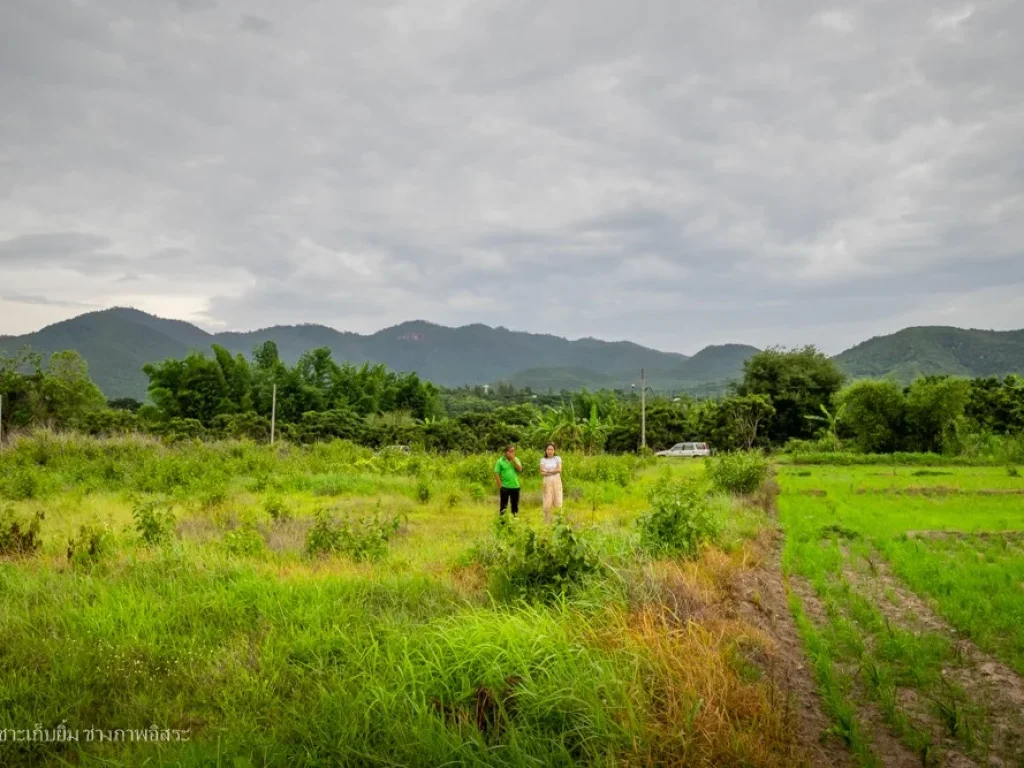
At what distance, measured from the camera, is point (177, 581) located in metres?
7.36

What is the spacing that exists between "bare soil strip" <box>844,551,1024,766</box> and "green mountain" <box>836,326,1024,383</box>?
135781mm

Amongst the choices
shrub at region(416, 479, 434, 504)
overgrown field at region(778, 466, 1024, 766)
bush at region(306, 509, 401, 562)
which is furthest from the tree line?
bush at region(306, 509, 401, 562)

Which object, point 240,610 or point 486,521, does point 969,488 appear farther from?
point 240,610

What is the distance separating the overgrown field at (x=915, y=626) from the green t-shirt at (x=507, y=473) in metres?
5.44

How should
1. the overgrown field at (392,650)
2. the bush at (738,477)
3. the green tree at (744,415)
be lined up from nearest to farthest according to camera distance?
the overgrown field at (392,650) → the bush at (738,477) → the green tree at (744,415)

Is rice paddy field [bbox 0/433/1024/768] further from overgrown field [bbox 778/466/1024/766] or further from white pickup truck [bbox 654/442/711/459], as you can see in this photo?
white pickup truck [bbox 654/442/711/459]

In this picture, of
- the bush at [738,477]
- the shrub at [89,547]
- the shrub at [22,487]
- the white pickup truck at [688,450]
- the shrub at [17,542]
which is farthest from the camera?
the white pickup truck at [688,450]

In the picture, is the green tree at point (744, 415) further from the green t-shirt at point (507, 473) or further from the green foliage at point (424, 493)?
the green t-shirt at point (507, 473)

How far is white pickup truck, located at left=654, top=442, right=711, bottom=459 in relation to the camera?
134ft

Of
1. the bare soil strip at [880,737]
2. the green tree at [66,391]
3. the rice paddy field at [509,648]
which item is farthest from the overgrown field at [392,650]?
the green tree at [66,391]

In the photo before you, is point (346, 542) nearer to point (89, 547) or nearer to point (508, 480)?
point (89, 547)

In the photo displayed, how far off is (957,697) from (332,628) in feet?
17.3

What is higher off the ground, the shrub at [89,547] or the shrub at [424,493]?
the shrub at [89,547]

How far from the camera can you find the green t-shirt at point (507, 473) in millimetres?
13945
